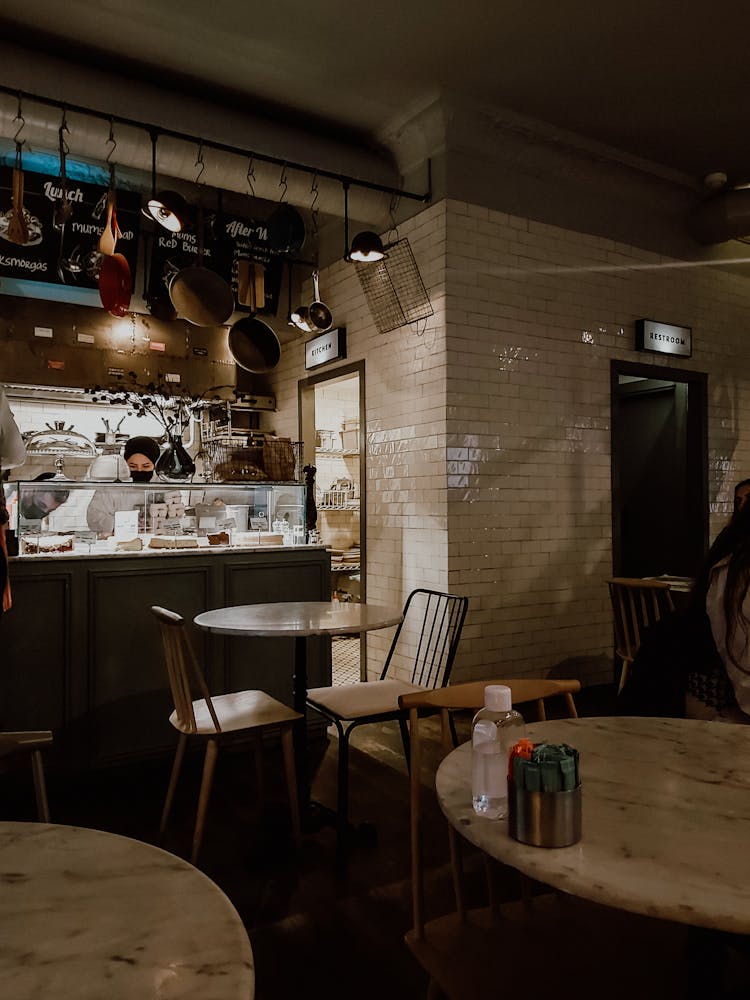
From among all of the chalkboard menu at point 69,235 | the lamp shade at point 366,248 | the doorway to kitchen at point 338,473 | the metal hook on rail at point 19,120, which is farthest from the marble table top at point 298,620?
the doorway to kitchen at point 338,473

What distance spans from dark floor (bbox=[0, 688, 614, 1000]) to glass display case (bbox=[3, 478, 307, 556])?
1170 mm

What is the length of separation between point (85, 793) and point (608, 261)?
5.12m

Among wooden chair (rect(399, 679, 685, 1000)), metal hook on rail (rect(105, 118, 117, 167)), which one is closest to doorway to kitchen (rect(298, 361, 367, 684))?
metal hook on rail (rect(105, 118, 117, 167))

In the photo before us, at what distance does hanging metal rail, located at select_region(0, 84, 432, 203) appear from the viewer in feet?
13.2

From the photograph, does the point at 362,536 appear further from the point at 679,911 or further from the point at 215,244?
the point at 679,911

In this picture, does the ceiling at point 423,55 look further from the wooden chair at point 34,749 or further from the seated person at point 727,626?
the wooden chair at point 34,749

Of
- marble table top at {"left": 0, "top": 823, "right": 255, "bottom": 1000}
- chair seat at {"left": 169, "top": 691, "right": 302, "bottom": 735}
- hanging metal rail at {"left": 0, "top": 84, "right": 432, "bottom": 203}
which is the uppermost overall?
hanging metal rail at {"left": 0, "top": 84, "right": 432, "bottom": 203}

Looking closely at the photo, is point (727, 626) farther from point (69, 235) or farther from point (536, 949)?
point (69, 235)

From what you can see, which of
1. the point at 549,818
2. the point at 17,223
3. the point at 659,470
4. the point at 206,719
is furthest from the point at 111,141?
the point at 659,470

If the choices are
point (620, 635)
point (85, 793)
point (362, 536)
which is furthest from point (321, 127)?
point (85, 793)

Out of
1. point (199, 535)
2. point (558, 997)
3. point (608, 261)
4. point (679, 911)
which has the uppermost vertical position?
point (608, 261)

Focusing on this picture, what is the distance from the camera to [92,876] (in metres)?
1.01

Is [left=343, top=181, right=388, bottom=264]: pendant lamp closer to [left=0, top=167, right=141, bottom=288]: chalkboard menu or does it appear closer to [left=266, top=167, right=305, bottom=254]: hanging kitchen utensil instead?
[left=266, top=167, right=305, bottom=254]: hanging kitchen utensil

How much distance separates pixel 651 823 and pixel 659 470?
6288 millimetres
